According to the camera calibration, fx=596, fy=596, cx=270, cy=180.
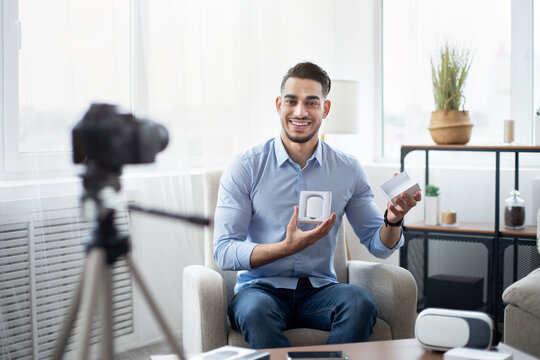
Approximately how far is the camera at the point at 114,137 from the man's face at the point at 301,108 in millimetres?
1507

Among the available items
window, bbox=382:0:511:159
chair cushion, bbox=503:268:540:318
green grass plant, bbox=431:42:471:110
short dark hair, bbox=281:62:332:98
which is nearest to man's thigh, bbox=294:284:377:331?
chair cushion, bbox=503:268:540:318

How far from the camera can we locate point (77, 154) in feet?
2.41

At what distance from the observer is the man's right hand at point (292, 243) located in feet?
5.90

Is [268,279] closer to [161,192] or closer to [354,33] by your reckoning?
[161,192]

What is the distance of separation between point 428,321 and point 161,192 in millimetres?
1590

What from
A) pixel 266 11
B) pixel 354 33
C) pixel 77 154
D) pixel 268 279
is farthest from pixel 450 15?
pixel 77 154

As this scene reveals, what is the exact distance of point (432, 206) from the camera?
305 cm

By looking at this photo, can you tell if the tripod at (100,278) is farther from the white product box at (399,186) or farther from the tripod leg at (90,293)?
the white product box at (399,186)

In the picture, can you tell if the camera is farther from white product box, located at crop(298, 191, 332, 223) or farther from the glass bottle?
the glass bottle

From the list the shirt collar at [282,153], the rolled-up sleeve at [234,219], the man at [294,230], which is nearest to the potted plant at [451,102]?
the man at [294,230]

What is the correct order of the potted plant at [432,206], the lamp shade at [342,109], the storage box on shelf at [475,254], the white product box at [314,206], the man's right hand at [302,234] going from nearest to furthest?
1. the man's right hand at [302,234]
2. the white product box at [314,206]
3. the storage box on shelf at [475,254]
4. the potted plant at [432,206]
5. the lamp shade at [342,109]

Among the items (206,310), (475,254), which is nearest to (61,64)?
(206,310)

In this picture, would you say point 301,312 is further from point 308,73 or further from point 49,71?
point 49,71

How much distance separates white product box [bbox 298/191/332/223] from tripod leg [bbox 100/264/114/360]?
4.30 ft
